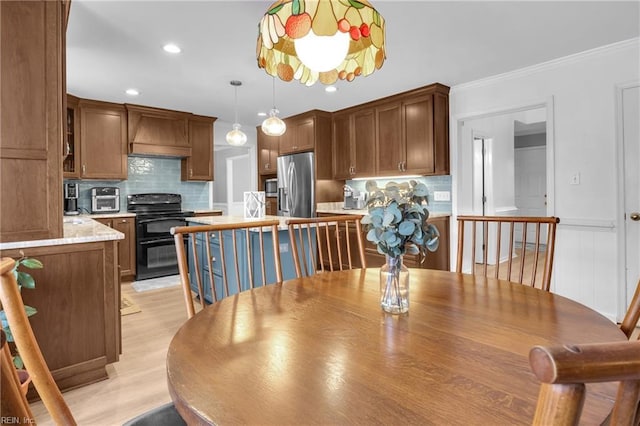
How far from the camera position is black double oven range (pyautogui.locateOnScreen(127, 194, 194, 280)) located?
15.0ft

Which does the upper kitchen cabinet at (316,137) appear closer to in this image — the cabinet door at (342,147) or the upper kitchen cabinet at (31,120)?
the cabinet door at (342,147)

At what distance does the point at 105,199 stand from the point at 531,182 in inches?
309

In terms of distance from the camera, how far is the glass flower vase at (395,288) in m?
1.09

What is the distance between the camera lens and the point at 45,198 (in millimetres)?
1926

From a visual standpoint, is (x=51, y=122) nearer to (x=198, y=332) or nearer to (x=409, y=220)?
(x=198, y=332)

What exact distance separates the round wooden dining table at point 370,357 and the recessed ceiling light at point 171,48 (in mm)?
2459

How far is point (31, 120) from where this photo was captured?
1886 millimetres

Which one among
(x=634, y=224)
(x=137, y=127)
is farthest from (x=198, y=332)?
(x=137, y=127)

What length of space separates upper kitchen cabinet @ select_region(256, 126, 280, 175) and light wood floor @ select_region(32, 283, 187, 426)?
3.18 metres

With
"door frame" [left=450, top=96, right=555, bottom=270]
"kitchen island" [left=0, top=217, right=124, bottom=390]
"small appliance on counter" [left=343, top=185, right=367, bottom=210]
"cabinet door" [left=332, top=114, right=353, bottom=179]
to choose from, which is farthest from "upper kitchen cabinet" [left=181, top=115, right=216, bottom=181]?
"door frame" [left=450, top=96, right=555, bottom=270]

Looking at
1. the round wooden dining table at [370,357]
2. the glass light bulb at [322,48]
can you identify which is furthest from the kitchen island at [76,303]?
the glass light bulb at [322,48]

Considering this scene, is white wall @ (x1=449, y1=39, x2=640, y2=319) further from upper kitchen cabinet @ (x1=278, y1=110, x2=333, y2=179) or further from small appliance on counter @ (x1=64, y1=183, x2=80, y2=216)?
small appliance on counter @ (x1=64, y1=183, x2=80, y2=216)

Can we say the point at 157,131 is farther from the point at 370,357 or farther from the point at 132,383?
the point at 370,357

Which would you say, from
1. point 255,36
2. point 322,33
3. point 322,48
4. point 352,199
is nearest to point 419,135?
point 352,199
